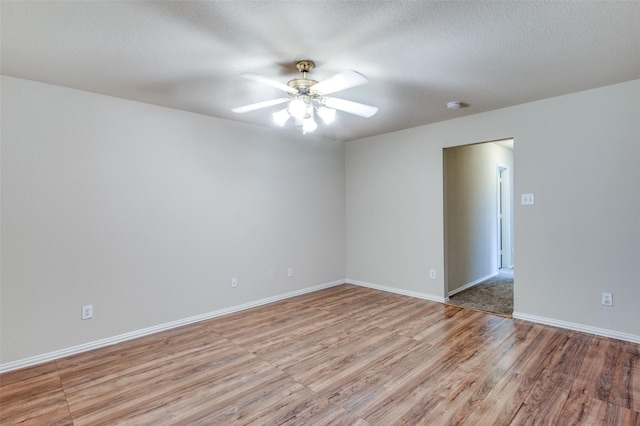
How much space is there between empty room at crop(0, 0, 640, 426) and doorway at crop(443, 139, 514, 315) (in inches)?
6.3

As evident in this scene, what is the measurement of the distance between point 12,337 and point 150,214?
140 cm

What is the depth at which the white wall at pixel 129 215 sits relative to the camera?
2564 mm

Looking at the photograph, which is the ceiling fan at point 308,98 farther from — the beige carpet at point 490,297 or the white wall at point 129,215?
the beige carpet at point 490,297

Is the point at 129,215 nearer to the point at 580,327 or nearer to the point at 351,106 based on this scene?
the point at 351,106

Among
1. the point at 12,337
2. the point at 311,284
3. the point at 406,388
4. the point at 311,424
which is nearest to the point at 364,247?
the point at 311,284

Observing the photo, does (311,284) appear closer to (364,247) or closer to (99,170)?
(364,247)

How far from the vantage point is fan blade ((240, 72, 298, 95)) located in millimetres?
2068

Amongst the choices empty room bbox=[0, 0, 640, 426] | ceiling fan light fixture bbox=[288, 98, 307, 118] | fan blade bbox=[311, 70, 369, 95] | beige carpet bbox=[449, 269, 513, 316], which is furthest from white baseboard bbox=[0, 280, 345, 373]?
fan blade bbox=[311, 70, 369, 95]

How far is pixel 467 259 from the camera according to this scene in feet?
15.8

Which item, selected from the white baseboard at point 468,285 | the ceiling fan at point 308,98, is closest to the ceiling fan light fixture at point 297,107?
the ceiling fan at point 308,98

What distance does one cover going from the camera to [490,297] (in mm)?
4316

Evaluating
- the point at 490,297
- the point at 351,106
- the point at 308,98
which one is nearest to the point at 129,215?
the point at 308,98

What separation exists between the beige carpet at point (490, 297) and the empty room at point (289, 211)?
0.17 m

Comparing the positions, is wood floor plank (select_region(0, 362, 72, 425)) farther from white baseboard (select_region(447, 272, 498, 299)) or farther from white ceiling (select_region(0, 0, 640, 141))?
white baseboard (select_region(447, 272, 498, 299))
